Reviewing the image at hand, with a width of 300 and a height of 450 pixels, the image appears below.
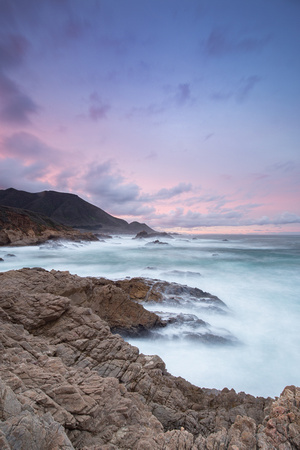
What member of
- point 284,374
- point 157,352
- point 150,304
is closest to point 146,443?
point 157,352

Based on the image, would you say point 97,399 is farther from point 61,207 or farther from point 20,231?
point 61,207

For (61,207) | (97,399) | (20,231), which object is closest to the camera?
(97,399)

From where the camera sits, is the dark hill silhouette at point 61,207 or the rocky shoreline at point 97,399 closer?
the rocky shoreline at point 97,399

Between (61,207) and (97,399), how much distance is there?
475 feet

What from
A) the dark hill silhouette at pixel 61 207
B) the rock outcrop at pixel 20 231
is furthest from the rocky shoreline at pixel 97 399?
the dark hill silhouette at pixel 61 207

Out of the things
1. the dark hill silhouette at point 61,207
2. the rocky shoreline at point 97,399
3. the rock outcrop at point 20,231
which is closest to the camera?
the rocky shoreline at point 97,399

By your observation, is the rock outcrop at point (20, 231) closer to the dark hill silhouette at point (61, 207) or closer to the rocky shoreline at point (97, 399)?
the rocky shoreline at point (97, 399)

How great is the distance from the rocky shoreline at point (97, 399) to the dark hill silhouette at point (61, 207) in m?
119

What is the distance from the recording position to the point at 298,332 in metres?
10.4

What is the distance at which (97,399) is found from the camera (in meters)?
3.17

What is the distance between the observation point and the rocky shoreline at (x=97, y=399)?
2.58m

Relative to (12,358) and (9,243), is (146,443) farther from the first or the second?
(9,243)

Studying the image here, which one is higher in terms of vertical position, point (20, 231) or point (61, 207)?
point (61, 207)

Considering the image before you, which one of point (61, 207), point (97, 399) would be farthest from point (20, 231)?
point (61, 207)
